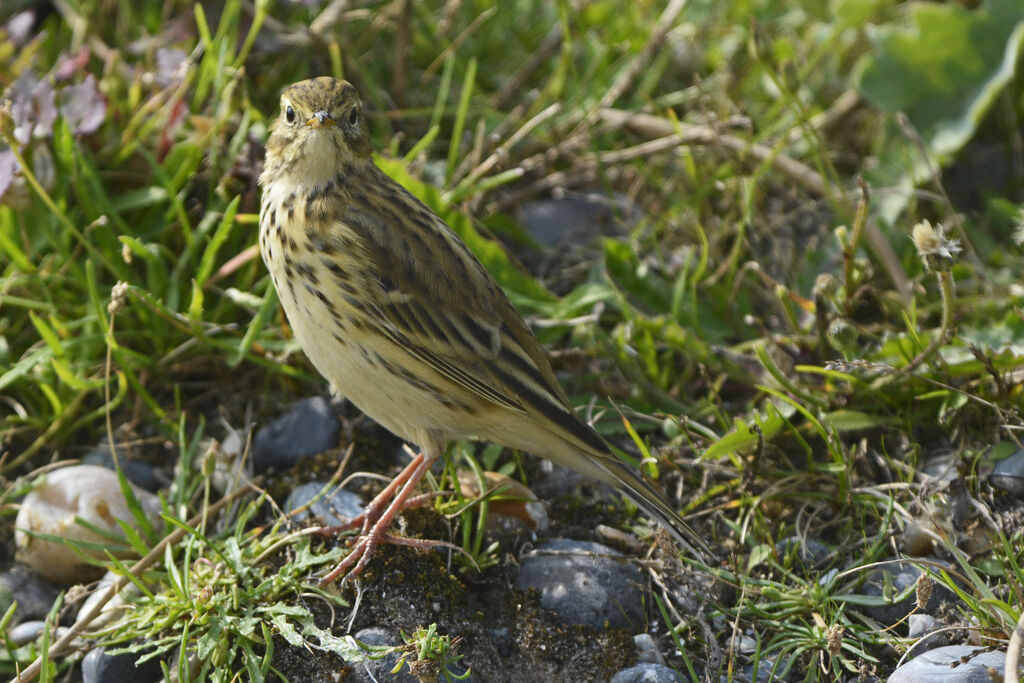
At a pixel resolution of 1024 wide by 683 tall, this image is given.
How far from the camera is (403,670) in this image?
3561 mm

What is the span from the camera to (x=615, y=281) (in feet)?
16.9

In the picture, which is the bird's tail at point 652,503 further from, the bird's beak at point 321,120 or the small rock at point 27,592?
the small rock at point 27,592

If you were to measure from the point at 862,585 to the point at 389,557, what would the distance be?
1.68 meters

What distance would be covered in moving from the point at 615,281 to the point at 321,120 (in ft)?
5.56

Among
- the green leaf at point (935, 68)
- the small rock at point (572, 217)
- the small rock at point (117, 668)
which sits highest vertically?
the green leaf at point (935, 68)

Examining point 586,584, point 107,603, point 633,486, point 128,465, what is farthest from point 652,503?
point 128,465

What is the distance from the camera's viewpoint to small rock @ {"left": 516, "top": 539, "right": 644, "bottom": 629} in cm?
386

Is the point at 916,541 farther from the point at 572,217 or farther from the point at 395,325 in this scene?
the point at 572,217

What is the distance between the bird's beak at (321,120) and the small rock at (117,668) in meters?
1.95

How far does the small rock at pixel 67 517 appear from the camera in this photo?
4.15 meters

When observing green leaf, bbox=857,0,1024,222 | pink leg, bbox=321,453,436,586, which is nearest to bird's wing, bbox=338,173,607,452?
pink leg, bbox=321,453,436,586

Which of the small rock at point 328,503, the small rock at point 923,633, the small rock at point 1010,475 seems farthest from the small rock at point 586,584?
the small rock at point 1010,475

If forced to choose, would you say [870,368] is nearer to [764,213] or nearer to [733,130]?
[764,213]

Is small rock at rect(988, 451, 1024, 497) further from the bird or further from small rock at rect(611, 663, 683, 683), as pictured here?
small rock at rect(611, 663, 683, 683)
